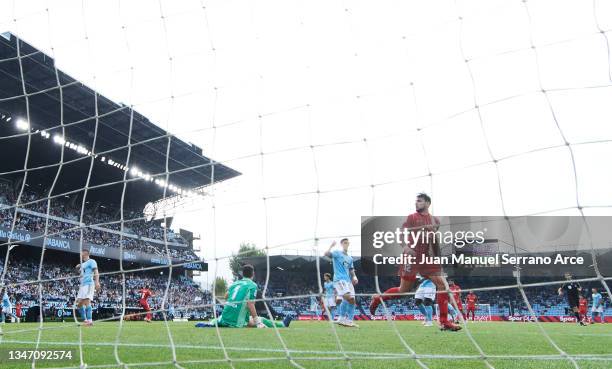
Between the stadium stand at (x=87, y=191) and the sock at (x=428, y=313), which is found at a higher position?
the stadium stand at (x=87, y=191)

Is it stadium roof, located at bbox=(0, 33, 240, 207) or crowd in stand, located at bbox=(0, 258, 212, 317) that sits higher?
stadium roof, located at bbox=(0, 33, 240, 207)

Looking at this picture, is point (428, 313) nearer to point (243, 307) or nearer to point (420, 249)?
point (243, 307)

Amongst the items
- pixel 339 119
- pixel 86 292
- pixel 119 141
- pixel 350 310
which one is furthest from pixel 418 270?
pixel 86 292

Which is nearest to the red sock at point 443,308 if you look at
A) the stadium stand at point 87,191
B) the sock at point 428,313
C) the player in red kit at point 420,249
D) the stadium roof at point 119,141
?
the player in red kit at point 420,249

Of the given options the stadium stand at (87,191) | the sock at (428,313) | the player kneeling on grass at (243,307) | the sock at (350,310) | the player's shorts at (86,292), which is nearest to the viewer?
the stadium stand at (87,191)

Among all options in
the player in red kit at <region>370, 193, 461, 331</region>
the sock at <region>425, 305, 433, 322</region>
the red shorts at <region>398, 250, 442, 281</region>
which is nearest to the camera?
the player in red kit at <region>370, 193, 461, 331</region>

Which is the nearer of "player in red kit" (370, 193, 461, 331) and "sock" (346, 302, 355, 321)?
"player in red kit" (370, 193, 461, 331)

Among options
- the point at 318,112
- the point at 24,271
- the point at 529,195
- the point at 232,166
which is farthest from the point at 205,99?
the point at 24,271

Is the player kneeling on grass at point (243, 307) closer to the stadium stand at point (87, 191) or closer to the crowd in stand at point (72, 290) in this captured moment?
the stadium stand at point (87, 191)

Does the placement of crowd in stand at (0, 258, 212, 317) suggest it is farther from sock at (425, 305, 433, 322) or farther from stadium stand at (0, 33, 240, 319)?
sock at (425, 305, 433, 322)

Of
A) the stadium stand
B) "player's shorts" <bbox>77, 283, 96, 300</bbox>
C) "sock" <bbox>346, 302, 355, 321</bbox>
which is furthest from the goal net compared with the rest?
"player's shorts" <bbox>77, 283, 96, 300</bbox>

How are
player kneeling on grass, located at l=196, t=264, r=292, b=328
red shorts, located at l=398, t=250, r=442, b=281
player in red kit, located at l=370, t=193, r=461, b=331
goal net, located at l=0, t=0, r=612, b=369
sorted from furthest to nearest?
player kneeling on grass, located at l=196, t=264, r=292, b=328 < red shorts, located at l=398, t=250, r=442, b=281 < player in red kit, located at l=370, t=193, r=461, b=331 < goal net, located at l=0, t=0, r=612, b=369

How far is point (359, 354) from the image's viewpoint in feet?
14.1

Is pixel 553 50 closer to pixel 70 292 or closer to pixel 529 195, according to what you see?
pixel 529 195
